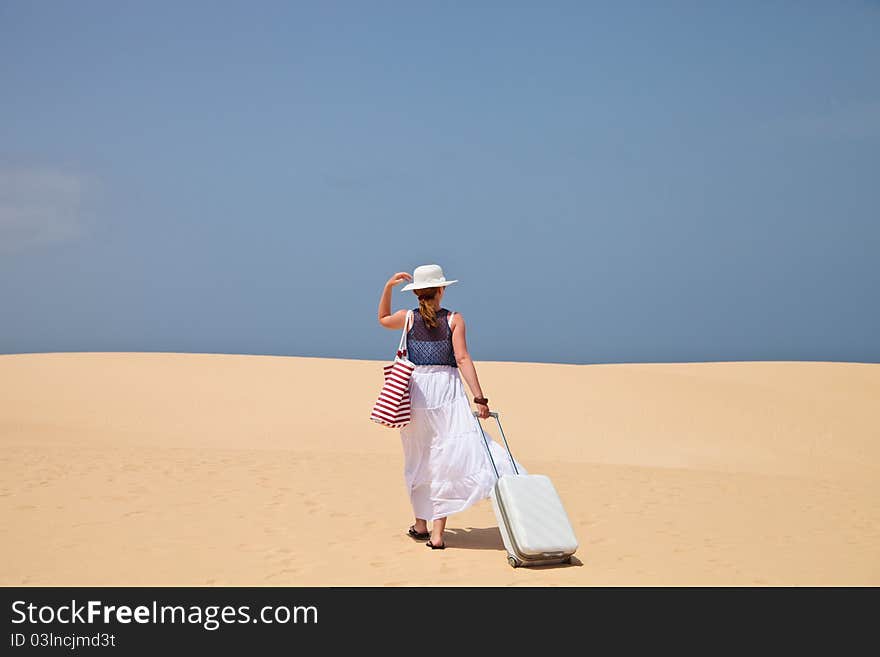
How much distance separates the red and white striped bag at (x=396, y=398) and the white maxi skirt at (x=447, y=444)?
14cm

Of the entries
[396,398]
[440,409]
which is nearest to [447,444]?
[440,409]

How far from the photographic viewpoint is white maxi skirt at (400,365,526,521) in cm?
754

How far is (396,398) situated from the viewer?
7.44 meters

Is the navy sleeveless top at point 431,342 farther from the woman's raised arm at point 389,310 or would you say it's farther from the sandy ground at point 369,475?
the sandy ground at point 369,475

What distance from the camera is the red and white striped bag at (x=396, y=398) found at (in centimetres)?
743

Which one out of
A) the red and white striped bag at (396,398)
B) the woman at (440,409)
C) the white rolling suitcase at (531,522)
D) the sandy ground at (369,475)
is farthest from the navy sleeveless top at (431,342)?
the sandy ground at (369,475)

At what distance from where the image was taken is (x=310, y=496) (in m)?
10.6

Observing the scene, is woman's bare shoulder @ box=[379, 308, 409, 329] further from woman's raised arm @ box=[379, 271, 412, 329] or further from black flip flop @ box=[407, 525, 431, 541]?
black flip flop @ box=[407, 525, 431, 541]

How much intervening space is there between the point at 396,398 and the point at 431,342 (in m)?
0.54

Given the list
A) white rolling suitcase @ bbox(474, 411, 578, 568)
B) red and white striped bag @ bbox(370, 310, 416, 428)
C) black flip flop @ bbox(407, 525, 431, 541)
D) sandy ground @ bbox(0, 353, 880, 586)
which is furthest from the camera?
black flip flop @ bbox(407, 525, 431, 541)

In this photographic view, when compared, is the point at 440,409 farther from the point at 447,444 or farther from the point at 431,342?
the point at 431,342

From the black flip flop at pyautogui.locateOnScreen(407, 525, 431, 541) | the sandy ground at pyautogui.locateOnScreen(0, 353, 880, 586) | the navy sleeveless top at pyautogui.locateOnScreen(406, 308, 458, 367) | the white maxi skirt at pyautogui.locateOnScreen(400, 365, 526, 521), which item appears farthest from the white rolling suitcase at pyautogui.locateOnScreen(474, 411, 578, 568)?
the black flip flop at pyautogui.locateOnScreen(407, 525, 431, 541)

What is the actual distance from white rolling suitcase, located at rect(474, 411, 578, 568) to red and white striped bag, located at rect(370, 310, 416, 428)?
74cm
